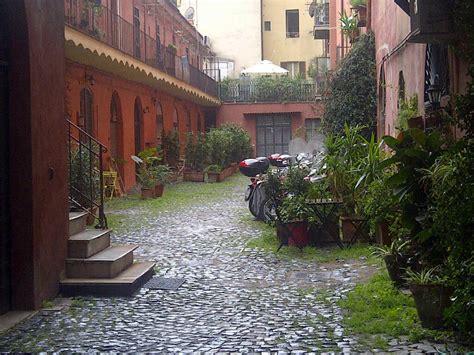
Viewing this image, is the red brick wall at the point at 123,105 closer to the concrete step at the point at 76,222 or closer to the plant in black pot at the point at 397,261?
the concrete step at the point at 76,222

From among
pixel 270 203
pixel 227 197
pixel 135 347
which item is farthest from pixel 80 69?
pixel 135 347

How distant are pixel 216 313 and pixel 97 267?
1736 mm

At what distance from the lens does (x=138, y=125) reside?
22297 mm

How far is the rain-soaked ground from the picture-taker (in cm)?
578

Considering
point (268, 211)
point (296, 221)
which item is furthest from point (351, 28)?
point (296, 221)

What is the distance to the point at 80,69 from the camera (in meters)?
16.4

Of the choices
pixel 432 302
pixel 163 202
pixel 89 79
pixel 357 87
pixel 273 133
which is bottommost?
pixel 432 302

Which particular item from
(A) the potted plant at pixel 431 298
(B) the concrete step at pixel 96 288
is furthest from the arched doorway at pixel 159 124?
(A) the potted plant at pixel 431 298

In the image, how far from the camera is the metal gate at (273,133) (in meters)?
36.4

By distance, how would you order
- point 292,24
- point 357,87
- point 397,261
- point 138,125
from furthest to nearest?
point 292,24, point 138,125, point 357,87, point 397,261

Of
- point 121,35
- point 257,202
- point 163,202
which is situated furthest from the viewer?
point 121,35

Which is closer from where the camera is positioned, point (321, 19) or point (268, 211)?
point (268, 211)

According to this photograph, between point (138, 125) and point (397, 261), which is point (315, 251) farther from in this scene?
point (138, 125)

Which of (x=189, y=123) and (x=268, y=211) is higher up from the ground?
(x=189, y=123)
